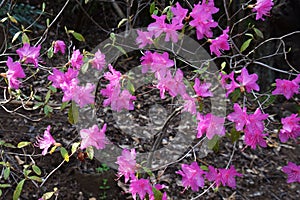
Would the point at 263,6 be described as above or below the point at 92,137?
above

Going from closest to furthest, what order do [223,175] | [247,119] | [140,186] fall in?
[247,119]
[140,186]
[223,175]

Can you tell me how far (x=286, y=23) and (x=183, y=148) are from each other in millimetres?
1380

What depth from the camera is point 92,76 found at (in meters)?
2.97

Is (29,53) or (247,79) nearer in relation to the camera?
(247,79)

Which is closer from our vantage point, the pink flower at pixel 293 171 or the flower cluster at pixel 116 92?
the flower cluster at pixel 116 92

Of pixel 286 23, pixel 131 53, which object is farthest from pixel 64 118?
pixel 286 23

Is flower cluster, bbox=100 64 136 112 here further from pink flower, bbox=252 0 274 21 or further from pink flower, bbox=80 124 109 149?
pink flower, bbox=252 0 274 21

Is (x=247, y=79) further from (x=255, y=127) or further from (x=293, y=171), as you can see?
(x=293, y=171)

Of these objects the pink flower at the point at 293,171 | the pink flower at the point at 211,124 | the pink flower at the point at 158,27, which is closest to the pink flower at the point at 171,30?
the pink flower at the point at 158,27

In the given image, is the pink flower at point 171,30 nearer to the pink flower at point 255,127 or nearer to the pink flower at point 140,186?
the pink flower at point 255,127

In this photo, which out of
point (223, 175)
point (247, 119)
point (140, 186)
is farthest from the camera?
point (223, 175)

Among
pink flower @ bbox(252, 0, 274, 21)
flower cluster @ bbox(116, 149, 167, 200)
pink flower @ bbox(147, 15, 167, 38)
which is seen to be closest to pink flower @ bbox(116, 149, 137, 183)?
flower cluster @ bbox(116, 149, 167, 200)

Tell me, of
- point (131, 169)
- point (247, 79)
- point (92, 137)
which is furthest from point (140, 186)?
point (247, 79)

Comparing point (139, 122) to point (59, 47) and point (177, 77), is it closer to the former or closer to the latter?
point (59, 47)
